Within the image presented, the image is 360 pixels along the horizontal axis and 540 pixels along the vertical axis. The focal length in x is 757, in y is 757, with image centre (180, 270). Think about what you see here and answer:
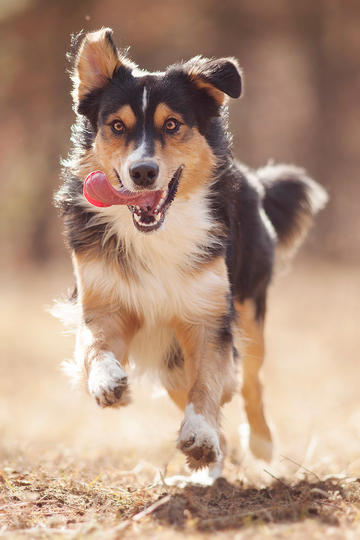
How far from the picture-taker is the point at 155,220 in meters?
4.12

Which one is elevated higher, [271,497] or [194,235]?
[194,235]

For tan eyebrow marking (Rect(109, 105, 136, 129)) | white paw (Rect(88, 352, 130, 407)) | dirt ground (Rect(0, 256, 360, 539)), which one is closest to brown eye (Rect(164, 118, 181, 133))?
tan eyebrow marking (Rect(109, 105, 136, 129))

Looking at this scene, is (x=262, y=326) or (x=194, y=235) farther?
(x=262, y=326)

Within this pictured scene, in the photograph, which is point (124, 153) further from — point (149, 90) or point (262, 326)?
point (262, 326)

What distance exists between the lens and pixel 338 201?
16.4 meters

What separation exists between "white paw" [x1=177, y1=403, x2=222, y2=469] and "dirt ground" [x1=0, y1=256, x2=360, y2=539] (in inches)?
8.1

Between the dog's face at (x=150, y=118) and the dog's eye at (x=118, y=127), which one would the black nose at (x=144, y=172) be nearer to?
the dog's face at (x=150, y=118)

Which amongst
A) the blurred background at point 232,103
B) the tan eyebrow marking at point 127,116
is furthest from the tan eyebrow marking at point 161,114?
the blurred background at point 232,103

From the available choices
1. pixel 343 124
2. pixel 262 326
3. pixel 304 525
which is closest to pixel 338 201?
pixel 343 124

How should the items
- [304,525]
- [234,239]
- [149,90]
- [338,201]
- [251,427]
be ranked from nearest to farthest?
1. [304,525]
2. [149,90]
3. [234,239]
4. [251,427]
5. [338,201]

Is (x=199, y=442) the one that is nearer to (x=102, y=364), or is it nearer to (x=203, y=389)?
(x=203, y=389)

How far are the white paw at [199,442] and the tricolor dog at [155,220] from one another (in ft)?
0.45

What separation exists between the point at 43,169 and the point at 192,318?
12.9m

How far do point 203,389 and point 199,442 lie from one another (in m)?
0.40
